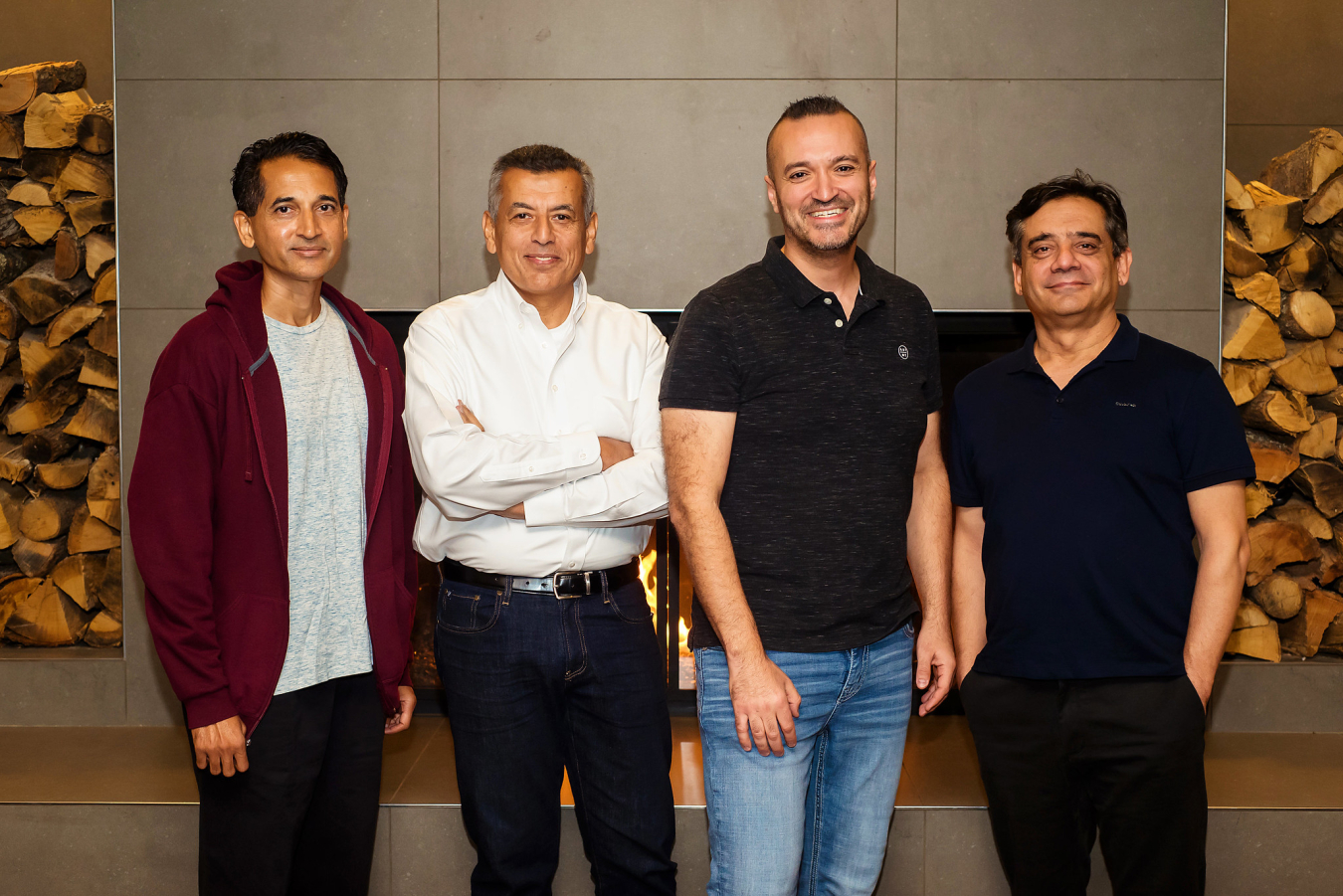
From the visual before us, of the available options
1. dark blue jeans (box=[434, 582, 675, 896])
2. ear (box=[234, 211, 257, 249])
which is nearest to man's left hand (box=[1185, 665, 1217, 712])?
dark blue jeans (box=[434, 582, 675, 896])

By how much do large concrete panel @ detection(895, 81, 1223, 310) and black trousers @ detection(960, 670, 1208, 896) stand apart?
4.29 feet

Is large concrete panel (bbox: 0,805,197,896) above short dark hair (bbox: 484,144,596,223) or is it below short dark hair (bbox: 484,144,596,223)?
below

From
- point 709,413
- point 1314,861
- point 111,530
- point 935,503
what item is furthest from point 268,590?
point 1314,861

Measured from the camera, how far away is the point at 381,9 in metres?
2.69

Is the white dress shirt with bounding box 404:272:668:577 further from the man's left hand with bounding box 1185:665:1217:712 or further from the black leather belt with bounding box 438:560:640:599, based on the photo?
the man's left hand with bounding box 1185:665:1217:712

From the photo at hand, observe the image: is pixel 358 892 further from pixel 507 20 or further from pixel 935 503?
pixel 507 20

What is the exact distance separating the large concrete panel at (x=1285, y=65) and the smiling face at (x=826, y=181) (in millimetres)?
2586

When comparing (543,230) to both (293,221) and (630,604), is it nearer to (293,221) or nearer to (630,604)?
(293,221)

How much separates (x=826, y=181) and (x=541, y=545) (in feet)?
2.80

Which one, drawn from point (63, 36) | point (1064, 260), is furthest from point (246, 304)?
point (63, 36)

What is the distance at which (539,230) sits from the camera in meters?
1.90

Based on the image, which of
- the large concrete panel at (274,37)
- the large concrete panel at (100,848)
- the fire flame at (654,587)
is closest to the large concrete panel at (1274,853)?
the fire flame at (654,587)

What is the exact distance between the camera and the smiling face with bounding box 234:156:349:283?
179 centimetres

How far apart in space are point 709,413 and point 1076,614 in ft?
2.63
